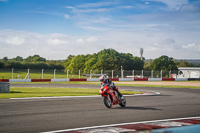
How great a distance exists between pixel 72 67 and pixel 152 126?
95.2m

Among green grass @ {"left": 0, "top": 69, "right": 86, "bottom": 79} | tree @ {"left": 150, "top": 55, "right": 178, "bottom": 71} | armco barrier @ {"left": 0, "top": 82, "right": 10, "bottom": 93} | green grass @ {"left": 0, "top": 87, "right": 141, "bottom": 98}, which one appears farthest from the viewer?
tree @ {"left": 150, "top": 55, "right": 178, "bottom": 71}

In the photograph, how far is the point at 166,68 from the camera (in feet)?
289

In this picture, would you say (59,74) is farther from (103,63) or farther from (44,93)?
(103,63)

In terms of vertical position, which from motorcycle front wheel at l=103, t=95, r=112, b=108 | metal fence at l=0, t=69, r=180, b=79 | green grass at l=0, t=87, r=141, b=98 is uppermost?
metal fence at l=0, t=69, r=180, b=79

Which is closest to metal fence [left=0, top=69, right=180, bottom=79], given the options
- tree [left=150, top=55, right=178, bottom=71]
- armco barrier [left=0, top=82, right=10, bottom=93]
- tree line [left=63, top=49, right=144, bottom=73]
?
armco barrier [left=0, top=82, right=10, bottom=93]

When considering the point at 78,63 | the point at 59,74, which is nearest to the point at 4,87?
the point at 59,74

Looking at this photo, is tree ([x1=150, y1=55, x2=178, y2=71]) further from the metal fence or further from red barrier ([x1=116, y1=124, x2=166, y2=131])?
red barrier ([x1=116, y1=124, x2=166, y2=131])

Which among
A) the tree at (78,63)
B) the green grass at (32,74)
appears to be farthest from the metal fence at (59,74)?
the tree at (78,63)

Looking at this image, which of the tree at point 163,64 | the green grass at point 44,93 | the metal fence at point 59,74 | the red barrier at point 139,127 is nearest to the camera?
the red barrier at point 139,127

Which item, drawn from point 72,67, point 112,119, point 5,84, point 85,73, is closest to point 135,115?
point 112,119

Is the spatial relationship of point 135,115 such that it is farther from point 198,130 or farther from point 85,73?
point 85,73

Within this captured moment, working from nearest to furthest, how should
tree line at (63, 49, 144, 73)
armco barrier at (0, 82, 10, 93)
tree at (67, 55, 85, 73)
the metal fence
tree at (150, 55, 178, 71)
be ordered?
armco barrier at (0, 82, 10, 93)
the metal fence
tree line at (63, 49, 144, 73)
tree at (150, 55, 178, 71)
tree at (67, 55, 85, 73)

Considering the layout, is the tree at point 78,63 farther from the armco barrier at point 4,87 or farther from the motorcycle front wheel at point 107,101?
the motorcycle front wheel at point 107,101

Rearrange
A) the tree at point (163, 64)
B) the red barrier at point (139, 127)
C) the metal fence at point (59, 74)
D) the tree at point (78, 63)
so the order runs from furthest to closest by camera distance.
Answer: the tree at point (78, 63) < the tree at point (163, 64) < the metal fence at point (59, 74) < the red barrier at point (139, 127)
